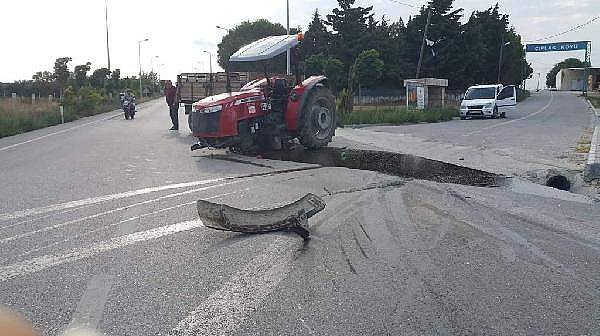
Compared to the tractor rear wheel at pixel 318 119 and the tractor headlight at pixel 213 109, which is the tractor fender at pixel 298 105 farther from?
the tractor headlight at pixel 213 109

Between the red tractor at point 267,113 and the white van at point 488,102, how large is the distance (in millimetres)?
18082

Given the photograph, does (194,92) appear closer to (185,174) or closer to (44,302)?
(185,174)

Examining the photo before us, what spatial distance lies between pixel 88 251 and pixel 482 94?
2905 centimetres

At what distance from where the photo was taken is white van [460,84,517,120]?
29766mm

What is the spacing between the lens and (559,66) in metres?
156

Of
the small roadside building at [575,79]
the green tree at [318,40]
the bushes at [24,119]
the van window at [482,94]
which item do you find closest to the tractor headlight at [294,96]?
the bushes at [24,119]

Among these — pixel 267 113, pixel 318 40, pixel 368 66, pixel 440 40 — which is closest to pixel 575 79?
pixel 440 40

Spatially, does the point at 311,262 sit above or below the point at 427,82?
below

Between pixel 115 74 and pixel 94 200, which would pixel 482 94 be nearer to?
pixel 94 200

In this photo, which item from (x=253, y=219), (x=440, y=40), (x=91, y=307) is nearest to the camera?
(x=91, y=307)

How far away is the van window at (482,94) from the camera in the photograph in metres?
31.0

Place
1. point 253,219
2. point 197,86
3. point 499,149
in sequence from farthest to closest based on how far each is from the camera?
1. point 197,86
2. point 499,149
3. point 253,219

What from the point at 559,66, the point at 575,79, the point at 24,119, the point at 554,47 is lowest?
the point at 24,119

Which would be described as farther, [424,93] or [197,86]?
[424,93]
